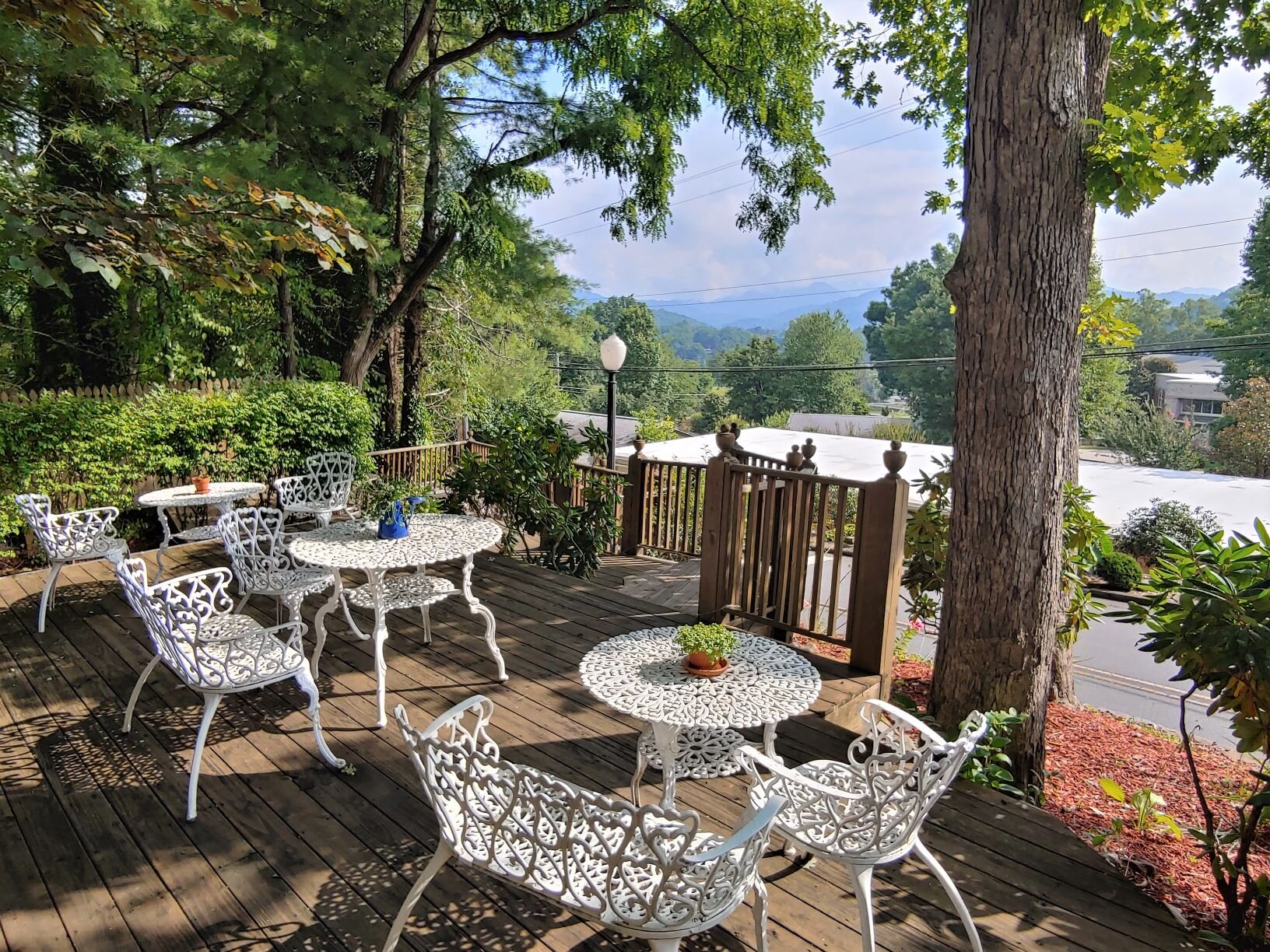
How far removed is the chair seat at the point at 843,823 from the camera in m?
1.71

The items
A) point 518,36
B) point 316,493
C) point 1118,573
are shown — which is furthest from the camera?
point 1118,573

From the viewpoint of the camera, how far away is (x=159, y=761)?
276cm

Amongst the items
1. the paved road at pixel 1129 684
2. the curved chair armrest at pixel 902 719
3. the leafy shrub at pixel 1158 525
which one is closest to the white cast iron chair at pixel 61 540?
the curved chair armrest at pixel 902 719

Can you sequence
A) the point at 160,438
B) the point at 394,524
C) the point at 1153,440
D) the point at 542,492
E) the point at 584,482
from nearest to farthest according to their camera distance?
the point at 394,524 → the point at 542,492 → the point at 584,482 → the point at 160,438 → the point at 1153,440

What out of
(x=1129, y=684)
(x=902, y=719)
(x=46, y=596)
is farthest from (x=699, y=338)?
(x=902, y=719)

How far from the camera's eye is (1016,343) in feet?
9.74

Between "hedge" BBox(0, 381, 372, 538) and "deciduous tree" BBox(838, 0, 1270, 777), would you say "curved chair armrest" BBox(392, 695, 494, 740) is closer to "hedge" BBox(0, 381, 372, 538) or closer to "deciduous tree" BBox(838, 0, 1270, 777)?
"deciduous tree" BBox(838, 0, 1270, 777)

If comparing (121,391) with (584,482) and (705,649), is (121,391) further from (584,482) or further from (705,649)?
(705,649)

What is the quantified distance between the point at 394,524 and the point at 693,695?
2008mm

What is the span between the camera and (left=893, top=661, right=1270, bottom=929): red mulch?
2.40m

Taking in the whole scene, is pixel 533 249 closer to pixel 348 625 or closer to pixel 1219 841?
pixel 348 625

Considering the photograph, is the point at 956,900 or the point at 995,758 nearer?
the point at 956,900

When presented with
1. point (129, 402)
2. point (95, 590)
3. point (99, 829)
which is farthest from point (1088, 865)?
point (129, 402)

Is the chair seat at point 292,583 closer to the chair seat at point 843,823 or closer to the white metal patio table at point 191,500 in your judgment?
the white metal patio table at point 191,500
